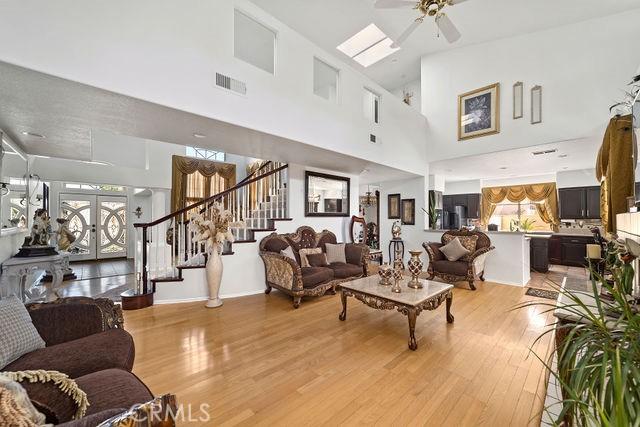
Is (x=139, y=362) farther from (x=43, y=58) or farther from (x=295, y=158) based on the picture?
(x=295, y=158)

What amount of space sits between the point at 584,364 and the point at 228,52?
3.71 metres

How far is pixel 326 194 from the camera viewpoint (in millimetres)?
5270

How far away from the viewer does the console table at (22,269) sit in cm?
275

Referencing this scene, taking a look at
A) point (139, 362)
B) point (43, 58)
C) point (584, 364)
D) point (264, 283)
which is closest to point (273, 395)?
point (139, 362)

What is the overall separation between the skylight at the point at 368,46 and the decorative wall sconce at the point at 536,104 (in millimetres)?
2735

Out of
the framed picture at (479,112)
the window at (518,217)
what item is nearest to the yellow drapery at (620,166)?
the framed picture at (479,112)

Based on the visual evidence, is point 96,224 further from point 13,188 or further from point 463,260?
point 463,260

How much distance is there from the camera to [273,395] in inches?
70.6

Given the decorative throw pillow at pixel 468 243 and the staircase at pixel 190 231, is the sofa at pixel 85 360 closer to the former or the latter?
the staircase at pixel 190 231

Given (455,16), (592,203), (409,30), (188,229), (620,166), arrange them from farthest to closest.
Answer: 1. (592,203)
2. (455,16)
3. (188,229)
4. (409,30)
5. (620,166)

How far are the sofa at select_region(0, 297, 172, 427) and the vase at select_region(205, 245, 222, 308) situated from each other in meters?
1.68

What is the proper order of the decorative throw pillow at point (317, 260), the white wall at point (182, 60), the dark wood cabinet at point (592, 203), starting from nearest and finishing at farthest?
the white wall at point (182, 60)
the decorative throw pillow at point (317, 260)
the dark wood cabinet at point (592, 203)

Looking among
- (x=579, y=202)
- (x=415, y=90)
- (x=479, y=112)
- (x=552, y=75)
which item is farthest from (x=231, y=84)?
(x=579, y=202)

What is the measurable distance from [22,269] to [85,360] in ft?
8.52
